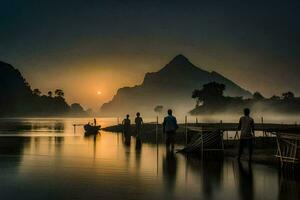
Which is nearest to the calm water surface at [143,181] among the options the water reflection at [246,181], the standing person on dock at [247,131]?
the water reflection at [246,181]

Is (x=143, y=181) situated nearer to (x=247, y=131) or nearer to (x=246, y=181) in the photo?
(x=246, y=181)

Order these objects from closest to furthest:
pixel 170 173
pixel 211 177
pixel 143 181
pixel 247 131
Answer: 1. pixel 143 181
2. pixel 211 177
3. pixel 170 173
4. pixel 247 131

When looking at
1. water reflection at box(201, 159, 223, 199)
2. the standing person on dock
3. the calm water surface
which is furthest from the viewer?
the standing person on dock

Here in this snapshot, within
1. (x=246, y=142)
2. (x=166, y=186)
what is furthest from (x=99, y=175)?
(x=246, y=142)

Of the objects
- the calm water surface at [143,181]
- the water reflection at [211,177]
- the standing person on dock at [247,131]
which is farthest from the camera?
the standing person on dock at [247,131]

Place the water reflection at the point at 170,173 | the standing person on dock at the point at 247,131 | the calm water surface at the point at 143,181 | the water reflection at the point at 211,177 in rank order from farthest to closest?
the standing person on dock at the point at 247,131
the water reflection at the point at 170,173
the water reflection at the point at 211,177
the calm water surface at the point at 143,181

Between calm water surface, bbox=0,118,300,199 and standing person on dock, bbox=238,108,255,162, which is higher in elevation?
standing person on dock, bbox=238,108,255,162

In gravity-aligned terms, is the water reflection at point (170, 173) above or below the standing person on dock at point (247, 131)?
below

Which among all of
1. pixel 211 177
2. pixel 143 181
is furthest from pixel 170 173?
pixel 143 181

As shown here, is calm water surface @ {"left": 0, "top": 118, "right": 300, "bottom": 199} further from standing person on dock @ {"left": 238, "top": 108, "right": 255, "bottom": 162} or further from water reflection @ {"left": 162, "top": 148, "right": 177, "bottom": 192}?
standing person on dock @ {"left": 238, "top": 108, "right": 255, "bottom": 162}

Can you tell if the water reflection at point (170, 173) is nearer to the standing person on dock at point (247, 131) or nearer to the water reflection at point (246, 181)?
the water reflection at point (246, 181)

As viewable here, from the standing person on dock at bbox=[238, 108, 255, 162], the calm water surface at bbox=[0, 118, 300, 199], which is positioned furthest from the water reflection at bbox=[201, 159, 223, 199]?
the standing person on dock at bbox=[238, 108, 255, 162]

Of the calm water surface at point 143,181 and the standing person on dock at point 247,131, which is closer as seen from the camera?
the calm water surface at point 143,181

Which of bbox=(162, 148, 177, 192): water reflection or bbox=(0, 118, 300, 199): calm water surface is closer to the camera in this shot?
bbox=(0, 118, 300, 199): calm water surface
